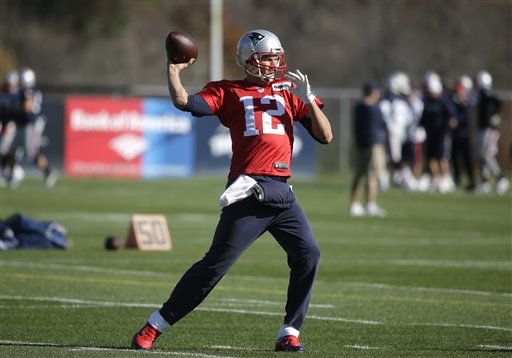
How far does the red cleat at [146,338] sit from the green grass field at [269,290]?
5.2 inches

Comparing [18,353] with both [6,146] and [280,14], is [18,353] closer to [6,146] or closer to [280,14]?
[6,146]

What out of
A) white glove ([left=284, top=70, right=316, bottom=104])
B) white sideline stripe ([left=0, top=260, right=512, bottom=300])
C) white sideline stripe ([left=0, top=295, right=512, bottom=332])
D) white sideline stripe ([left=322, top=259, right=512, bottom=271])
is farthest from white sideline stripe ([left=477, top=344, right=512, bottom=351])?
white sideline stripe ([left=322, top=259, right=512, bottom=271])

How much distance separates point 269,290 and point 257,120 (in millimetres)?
4106

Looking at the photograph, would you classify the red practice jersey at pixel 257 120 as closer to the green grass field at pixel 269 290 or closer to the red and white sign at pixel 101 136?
the green grass field at pixel 269 290

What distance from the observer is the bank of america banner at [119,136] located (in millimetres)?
32781

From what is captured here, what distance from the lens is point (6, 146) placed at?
28.8 m

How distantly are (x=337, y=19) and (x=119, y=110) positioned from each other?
73.8 feet

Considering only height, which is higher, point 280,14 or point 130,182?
point 280,14

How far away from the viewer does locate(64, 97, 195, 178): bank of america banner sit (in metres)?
32.8

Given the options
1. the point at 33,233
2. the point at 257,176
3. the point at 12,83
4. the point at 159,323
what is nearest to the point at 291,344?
the point at 159,323

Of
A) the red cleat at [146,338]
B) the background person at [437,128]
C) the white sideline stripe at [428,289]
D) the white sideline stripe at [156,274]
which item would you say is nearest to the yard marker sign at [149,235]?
the white sideline stripe at [156,274]

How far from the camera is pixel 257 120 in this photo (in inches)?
350

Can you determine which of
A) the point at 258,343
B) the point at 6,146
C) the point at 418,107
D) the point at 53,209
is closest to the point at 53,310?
the point at 258,343

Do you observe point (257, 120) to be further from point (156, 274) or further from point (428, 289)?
point (156, 274)
